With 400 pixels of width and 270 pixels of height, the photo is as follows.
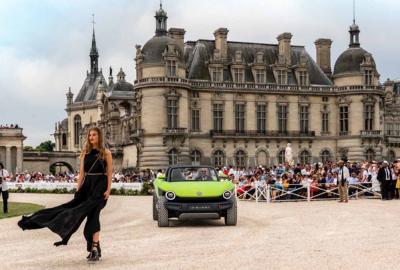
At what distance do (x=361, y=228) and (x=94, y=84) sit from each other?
10847 centimetres

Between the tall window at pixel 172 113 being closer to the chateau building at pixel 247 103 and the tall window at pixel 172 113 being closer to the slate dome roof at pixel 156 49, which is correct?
the chateau building at pixel 247 103

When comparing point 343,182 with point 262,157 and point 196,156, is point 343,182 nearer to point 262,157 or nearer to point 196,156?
point 196,156

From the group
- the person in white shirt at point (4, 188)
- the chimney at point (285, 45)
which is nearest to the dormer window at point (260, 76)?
the chimney at point (285, 45)

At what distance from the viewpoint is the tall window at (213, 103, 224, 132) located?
65.1 meters

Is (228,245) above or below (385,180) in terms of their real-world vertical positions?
below

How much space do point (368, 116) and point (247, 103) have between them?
460 inches

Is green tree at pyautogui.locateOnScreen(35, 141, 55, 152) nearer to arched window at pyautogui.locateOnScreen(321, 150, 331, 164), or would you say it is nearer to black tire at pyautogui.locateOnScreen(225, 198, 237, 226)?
arched window at pyautogui.locateOnScreen(321, 150, 331, 164)

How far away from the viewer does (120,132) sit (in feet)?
263

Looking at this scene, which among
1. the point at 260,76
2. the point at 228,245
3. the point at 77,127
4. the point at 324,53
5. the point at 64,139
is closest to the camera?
the point at 228,245

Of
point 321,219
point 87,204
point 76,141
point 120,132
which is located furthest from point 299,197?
point 76,141

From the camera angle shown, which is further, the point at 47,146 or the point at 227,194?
the point at 47,146

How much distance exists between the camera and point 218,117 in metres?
65.3

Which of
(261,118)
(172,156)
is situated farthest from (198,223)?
(261,118)

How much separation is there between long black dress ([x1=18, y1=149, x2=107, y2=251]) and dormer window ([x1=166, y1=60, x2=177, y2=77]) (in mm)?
49156
